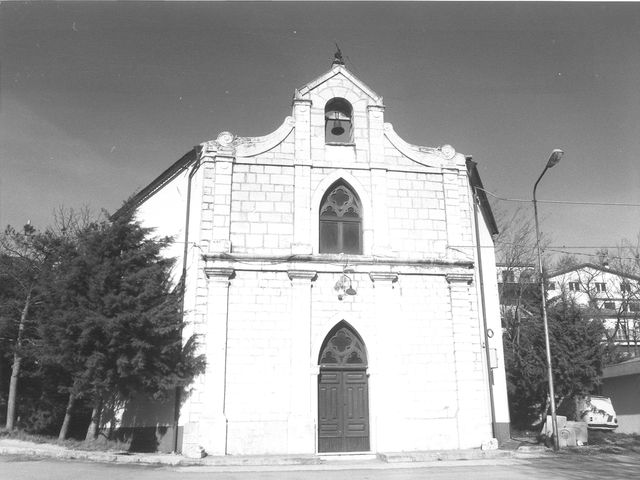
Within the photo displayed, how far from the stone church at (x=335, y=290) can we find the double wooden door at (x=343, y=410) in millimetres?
28

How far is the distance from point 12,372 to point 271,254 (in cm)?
921

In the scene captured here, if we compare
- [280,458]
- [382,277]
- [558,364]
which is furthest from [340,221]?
[558,364]

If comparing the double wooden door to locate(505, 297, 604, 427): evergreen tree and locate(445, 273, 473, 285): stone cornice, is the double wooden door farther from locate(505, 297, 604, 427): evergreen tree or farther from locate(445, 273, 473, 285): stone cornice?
locate(505, 297, 604, 427): evergreen tree

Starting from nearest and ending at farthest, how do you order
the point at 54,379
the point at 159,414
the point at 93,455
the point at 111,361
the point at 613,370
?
the point at 93,455 < the point at 111,361 < the point at 159,414 < the point at 54,379 < the point at 613,370

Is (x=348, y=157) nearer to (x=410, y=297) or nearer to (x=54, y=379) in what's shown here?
(x=410, y=297)

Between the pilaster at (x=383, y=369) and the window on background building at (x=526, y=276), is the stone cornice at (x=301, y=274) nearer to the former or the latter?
the pilaster at (x=383, y=369)

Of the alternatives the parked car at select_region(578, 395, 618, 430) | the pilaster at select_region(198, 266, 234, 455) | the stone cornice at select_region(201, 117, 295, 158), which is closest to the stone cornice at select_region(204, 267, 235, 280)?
the pilaster at select_region(198, 266, 234, 455)

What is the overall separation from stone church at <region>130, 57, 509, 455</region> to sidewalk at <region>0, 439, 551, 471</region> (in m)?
0.57

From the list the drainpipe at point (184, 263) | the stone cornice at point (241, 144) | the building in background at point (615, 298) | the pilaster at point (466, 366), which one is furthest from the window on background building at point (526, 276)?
the drainpipe at point (184, 263)

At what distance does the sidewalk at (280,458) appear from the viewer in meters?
14.1

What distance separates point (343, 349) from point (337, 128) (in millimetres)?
7310

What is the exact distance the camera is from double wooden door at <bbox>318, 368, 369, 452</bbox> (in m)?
16.1

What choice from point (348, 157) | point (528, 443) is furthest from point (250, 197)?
point (528, 443)

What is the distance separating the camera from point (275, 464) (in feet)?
47.8
